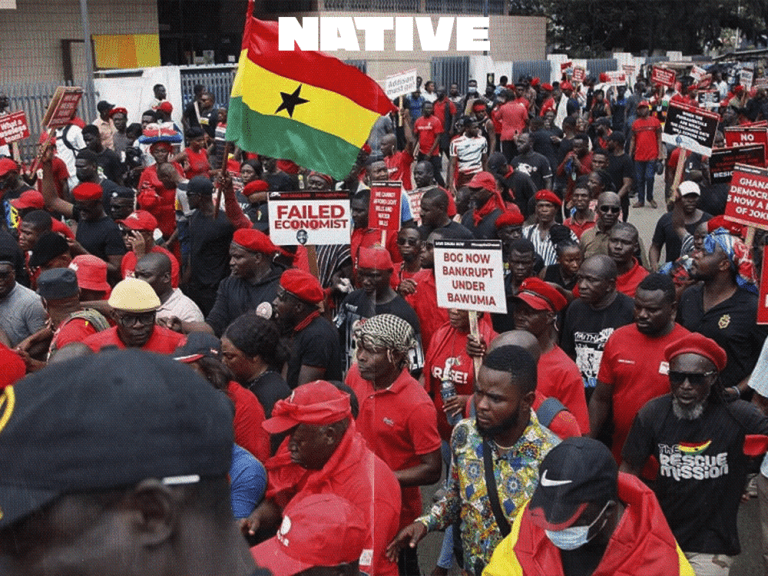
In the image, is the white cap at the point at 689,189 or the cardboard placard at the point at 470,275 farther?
the white cap at the point at 689,189

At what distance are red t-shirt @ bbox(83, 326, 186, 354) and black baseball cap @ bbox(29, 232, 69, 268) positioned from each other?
5.14 ft

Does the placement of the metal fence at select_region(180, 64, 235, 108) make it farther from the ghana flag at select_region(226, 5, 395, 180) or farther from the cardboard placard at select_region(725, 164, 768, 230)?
the cardboard placard at select_region(725, 164, 768, 230)

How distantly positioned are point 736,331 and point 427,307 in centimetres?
198

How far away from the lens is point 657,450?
4.50 metres

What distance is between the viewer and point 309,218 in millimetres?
7012

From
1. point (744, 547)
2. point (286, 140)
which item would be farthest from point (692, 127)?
point (744, 547)

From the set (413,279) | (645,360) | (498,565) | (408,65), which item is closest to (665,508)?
(645,360)

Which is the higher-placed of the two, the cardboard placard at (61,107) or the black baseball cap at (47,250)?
the cardboard placard at (61,107)

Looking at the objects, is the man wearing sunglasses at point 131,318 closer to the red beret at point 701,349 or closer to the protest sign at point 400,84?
the red beret at point 701,349

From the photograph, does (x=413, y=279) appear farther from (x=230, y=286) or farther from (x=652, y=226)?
(x=652, y=226)

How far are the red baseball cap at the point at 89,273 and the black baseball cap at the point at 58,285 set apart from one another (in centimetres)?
54

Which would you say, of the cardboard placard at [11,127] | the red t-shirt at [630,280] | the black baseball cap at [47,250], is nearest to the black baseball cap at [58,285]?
the black baseball cap at [47,250]

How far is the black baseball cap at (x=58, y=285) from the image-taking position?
18.2 ft

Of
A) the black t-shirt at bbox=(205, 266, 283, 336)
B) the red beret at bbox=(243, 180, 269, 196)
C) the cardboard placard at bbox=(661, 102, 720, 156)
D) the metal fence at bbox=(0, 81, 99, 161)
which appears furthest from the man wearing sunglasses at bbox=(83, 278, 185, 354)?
the metal fence at bbox=(0, 81, 99, 161)
